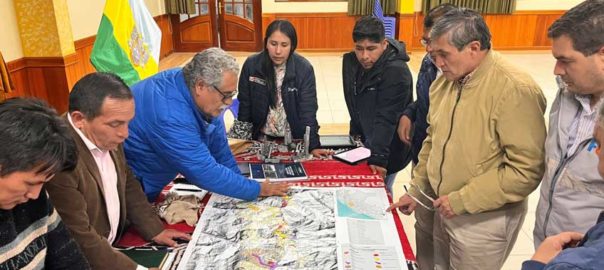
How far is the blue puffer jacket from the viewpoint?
1592 millimetres

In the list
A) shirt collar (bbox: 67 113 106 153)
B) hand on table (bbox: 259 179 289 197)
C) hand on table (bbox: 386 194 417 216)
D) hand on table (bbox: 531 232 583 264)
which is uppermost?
shirt collar (bbox: 67 113 106 153)

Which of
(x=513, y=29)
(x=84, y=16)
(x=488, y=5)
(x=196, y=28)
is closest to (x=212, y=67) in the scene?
(x=84, y=16)

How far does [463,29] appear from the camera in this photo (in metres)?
1.39

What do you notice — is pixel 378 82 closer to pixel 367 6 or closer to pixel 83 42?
pixel 83 42

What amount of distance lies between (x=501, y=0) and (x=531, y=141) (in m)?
8.03

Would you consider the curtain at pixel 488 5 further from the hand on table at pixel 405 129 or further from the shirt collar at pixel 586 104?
the shirt collar at pixel 586 104

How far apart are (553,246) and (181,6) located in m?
8.27

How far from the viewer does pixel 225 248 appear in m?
1.40

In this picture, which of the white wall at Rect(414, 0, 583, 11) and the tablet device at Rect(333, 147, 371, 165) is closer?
the tablet device at Rect(333, 147, 371, 165)

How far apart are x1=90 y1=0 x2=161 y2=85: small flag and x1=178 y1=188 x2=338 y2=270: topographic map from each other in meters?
1.95

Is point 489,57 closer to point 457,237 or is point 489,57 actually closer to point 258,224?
point 457,237

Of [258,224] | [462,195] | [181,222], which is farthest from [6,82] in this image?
[462,195]

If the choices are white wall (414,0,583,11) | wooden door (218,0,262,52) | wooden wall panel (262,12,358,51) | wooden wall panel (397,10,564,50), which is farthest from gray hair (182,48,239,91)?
white wall (414,0,583,11)

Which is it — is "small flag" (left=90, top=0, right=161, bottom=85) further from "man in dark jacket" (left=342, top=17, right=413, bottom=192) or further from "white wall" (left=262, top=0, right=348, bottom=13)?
"white wall" (left=262, top=0, right=348, bottom=13)
